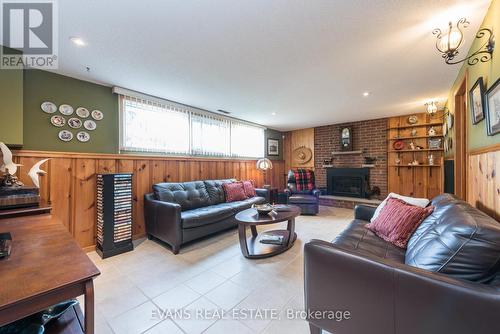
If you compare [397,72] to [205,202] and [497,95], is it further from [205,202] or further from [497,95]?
[205,202]

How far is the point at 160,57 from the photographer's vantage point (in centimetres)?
219

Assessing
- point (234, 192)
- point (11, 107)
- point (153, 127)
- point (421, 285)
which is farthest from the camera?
point (234, 192)

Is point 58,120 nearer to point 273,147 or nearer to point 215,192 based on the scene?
point 215,192

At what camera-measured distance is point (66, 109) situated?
257 cm

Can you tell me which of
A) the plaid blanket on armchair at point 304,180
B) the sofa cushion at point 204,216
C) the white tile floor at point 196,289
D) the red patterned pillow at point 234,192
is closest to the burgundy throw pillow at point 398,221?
the white tile floor at point 196,289

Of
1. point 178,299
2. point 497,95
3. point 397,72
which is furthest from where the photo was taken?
point 397,72

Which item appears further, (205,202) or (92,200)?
(205,202)

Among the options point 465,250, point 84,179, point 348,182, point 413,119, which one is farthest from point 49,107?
point 413,119

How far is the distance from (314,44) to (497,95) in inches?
55.7

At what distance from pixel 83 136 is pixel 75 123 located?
0.59 ft

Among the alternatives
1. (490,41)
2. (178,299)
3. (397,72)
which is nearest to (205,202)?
(178,299)

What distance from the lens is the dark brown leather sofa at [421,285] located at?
820 millimetres

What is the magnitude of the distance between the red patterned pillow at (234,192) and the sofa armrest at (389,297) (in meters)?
2.64

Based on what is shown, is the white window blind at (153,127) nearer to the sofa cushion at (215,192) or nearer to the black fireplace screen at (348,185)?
the sofa cushion at (215,192)
